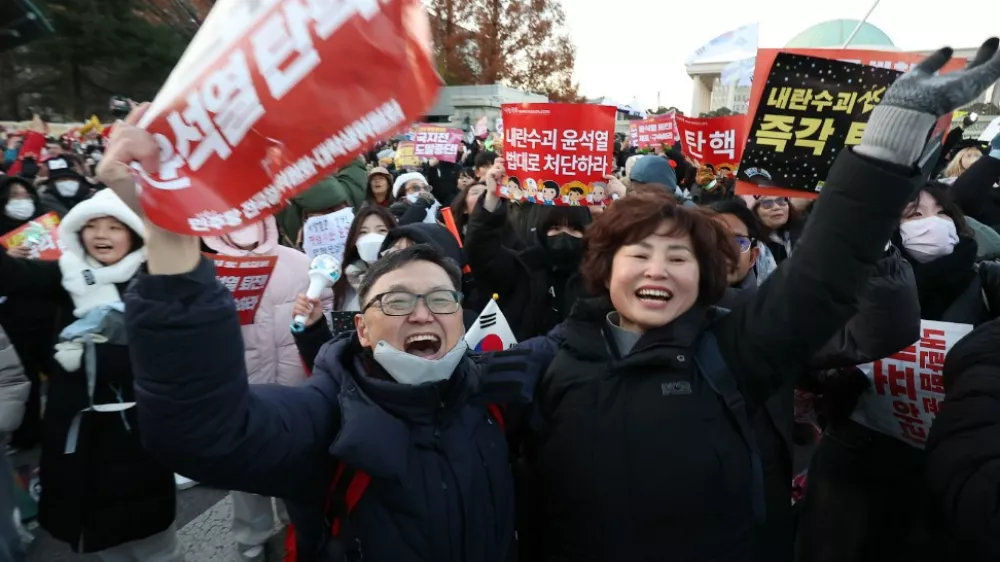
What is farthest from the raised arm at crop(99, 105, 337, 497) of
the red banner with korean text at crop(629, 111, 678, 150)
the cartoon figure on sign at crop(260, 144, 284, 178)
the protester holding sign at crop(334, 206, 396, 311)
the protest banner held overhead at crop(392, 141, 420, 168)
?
the protest banner held overhead at crop(392, 141, 420, 168)

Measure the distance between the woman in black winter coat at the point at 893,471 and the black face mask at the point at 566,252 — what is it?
151 cm

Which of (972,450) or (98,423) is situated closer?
(972,450)

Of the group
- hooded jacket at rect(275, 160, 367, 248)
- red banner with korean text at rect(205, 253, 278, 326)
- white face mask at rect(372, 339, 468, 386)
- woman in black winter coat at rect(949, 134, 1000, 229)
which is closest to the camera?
white face mask at rect(372, 339, 468, 386)

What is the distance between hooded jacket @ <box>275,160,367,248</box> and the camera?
4.57 meters

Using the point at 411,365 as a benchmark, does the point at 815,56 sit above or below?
above

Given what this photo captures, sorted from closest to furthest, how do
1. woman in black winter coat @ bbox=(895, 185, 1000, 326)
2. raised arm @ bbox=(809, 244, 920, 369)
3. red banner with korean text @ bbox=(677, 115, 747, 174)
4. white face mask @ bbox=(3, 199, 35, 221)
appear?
raised arm @ bbox=(809, 244, 920, 369)
woman in black winter coat @ bbox=(895, 185, 1000, 326)
white face mask @ bbox=(3, 199, 35, 221)
red banner with korean text @ bbox=(677, 115, 747, 174)

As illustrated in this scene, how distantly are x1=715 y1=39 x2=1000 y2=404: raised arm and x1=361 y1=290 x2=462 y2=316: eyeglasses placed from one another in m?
0.81

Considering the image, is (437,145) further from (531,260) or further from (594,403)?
(594,403)

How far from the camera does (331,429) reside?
144 cm

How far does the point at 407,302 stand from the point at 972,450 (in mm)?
1408

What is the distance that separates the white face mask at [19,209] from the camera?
195 inches

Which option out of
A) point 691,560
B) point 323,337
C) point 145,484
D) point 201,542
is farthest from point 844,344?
point 201,542

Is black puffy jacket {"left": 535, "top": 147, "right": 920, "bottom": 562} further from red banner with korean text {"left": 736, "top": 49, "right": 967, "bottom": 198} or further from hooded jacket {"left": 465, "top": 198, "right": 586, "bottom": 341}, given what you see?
hooded jacket {"left": 465, "top": 198, "right": 586, "bottom": 341}

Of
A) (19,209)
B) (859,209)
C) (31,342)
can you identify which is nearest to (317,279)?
(859,209)
